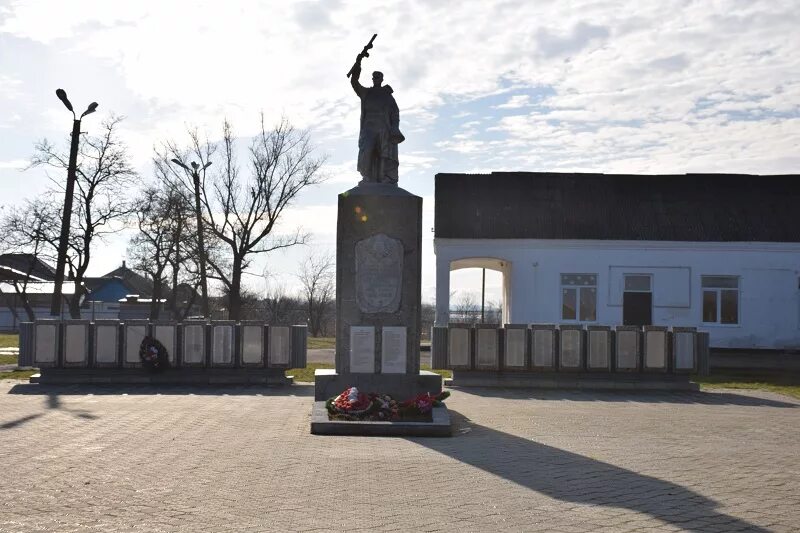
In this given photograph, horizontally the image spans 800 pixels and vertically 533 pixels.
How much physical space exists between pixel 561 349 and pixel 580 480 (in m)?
11.2

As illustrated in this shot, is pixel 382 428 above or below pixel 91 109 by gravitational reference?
below

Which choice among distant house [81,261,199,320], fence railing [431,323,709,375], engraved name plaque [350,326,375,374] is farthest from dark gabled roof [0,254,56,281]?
engraved name plaque [350,326,375,374]

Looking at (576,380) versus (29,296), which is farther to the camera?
(29,296)

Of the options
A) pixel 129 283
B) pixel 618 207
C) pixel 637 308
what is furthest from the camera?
pixel 129 283

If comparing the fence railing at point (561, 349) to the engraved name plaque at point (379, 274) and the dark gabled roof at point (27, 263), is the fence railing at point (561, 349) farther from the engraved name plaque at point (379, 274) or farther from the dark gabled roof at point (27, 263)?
the dark gabled roof at point (27, 263)

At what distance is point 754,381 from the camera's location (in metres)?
25.0

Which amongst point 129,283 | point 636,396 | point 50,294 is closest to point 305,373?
point 636,396

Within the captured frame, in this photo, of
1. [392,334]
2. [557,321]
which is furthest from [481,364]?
[557,321]

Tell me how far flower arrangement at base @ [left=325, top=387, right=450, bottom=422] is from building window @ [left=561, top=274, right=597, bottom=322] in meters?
22.6

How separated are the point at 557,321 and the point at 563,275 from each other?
1687 mm

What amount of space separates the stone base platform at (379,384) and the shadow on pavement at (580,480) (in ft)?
8.19

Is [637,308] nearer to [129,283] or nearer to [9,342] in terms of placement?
[9,342]

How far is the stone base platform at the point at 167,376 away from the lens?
→ 811 inches

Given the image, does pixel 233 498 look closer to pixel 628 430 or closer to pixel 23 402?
pixel 628 430
